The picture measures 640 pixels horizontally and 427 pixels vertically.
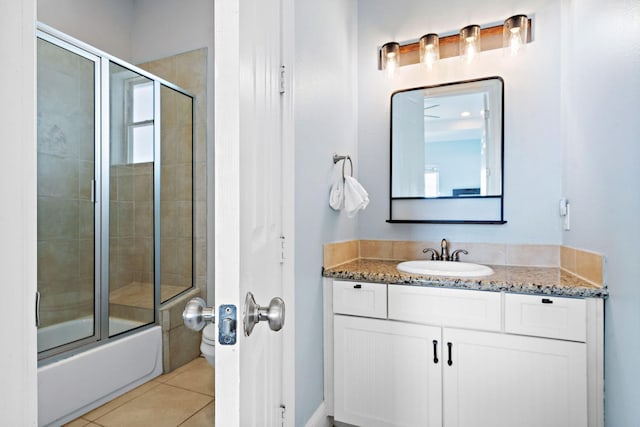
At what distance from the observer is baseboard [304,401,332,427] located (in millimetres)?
1567

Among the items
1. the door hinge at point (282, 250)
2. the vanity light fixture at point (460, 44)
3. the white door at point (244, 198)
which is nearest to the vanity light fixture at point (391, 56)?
the vanity light fixture at point (460, 44)

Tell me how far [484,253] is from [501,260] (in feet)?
0.30

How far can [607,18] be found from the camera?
1.24 metres

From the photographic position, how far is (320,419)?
1645 millimetres

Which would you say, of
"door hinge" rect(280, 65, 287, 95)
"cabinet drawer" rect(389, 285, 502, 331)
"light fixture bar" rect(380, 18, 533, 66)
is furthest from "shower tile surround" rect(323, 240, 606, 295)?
"light fixture bar" rect(380, 18, 533, 66)

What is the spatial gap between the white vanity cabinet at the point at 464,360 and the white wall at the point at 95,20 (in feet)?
8.00

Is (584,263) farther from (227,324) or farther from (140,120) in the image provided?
(140,120)

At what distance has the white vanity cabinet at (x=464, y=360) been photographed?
1317 mm

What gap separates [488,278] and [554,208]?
657mm

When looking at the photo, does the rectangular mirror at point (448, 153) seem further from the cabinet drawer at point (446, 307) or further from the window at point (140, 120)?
the window at point (140, 120)

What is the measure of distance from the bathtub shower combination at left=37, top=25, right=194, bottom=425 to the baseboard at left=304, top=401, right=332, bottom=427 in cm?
124

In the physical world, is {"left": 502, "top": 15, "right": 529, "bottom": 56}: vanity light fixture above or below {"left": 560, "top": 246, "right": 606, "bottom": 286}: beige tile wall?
above

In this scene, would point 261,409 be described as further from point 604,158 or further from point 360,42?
point 360,42

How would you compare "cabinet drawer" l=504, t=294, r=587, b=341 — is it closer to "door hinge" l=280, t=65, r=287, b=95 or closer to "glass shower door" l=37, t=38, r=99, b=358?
"door hinge" l=280, t=65, r=287, b=95
